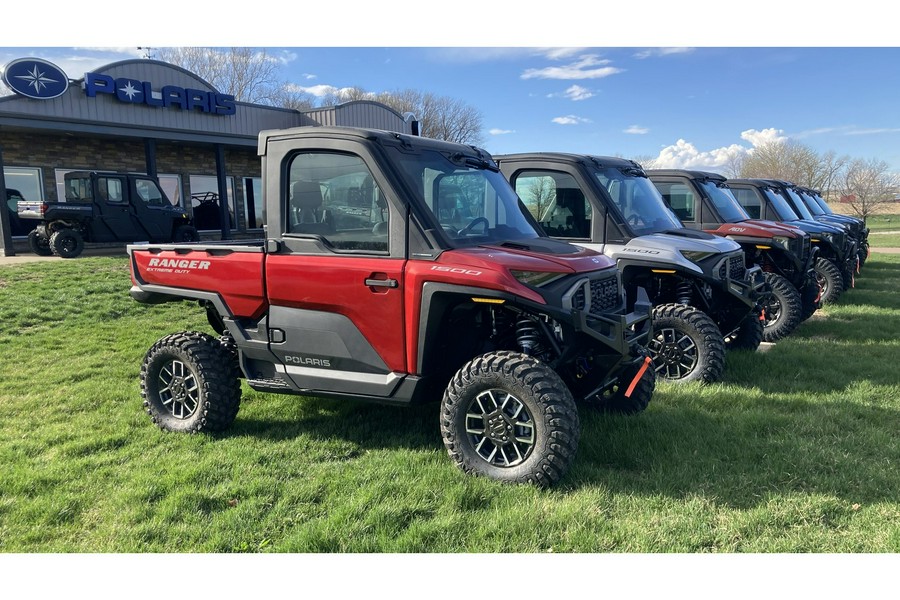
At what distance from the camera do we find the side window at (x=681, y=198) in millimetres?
8945

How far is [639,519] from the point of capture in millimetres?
3461

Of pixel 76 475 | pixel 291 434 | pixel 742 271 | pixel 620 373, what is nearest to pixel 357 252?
pixel 291 434

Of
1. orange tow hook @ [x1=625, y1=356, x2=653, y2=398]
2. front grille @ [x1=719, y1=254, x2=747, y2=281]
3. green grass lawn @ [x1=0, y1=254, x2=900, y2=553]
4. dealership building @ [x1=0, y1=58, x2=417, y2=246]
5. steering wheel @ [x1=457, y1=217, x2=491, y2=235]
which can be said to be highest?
dealership building @ [x1=0, y1=58, x2=417, y2=246]

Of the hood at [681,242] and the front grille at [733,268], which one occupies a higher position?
the hood at [681,242]

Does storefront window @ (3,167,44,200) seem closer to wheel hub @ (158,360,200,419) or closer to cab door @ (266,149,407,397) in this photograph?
wheel hub @ (158,360,200,419)

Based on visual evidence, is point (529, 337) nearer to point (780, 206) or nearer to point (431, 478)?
point (431, 478)

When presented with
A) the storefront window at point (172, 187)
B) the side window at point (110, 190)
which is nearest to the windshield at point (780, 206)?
the side window at point (110, 190)

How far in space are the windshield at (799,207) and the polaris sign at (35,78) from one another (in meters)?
16.9

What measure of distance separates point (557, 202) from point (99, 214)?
41.1 feet

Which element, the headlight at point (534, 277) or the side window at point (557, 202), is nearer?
the headlight at point (534, 277)

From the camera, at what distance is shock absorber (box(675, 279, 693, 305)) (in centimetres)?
637

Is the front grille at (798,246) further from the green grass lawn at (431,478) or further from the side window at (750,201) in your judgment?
the side window at (750,201)

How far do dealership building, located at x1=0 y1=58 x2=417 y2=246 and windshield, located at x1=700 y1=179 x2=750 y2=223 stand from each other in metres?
11.4

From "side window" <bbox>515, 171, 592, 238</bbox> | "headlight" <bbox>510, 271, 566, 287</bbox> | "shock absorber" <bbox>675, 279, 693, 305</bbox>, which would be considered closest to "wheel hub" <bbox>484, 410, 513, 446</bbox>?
"headlight" <bbox>510, 271, 566, 287</bbox>
